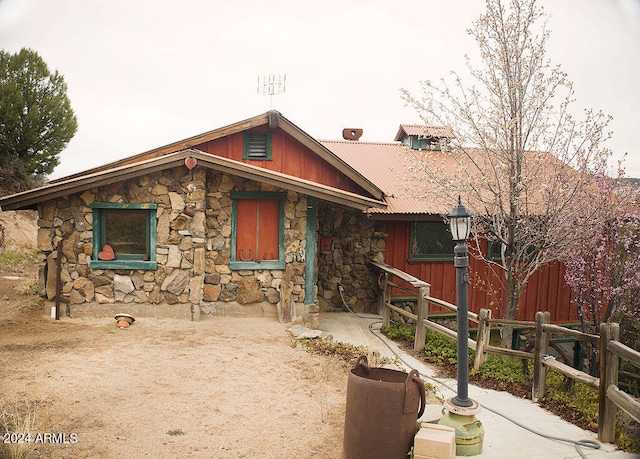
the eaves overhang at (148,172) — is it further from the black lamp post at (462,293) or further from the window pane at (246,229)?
the black lamp post at (462,293)

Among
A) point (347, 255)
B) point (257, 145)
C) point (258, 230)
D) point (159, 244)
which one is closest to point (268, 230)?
point (258, 230)

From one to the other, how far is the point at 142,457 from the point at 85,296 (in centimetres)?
554

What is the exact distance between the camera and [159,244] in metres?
8.98

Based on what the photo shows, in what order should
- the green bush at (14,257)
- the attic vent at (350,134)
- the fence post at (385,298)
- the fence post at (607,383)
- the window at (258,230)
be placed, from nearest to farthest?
1. the fence post at (607,383)
2. the window at (258,230)
3. the fence post at (385,298)
4. the green bush at (14,257)
5. the attic vent at (350,134)

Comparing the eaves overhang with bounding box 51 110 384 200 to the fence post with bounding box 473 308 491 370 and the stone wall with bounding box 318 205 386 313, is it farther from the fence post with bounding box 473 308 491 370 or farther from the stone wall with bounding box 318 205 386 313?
the fence post with bounding box 473 308 491 370

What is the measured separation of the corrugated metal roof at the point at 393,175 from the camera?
10.5 metres

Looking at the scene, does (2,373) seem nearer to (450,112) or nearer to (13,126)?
(450,112)

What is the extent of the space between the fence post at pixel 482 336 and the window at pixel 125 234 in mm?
5907

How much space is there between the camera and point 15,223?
60.7 feet

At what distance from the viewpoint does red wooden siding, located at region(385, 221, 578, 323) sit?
11.8 meters

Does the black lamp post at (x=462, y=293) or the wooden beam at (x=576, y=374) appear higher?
the black lamp post at (x=462, y=293)

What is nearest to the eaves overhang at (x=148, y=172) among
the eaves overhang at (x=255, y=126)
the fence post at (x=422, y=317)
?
A: the eaves overhang at (x=255, y=126)

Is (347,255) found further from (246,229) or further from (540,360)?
(540,360)

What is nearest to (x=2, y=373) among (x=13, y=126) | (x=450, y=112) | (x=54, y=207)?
(x=54, y=207)
